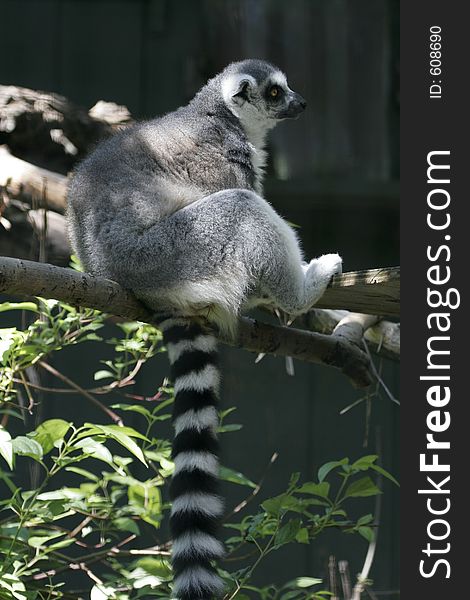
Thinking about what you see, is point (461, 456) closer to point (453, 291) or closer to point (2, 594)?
point (453, 291)

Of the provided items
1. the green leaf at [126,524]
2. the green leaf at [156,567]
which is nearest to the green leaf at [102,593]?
the green leaf at [156,567]

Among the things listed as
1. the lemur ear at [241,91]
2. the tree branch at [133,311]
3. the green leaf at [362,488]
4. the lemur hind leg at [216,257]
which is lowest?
the green leaf at [362,488]

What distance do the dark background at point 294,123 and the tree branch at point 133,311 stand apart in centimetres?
166

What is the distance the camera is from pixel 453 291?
2836 mm

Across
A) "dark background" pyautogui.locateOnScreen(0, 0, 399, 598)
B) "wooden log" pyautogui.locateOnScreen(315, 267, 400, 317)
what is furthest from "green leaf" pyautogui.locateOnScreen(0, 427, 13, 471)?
"dark background" pyautogui.locateOnScreen(0, 0, 399, 598)

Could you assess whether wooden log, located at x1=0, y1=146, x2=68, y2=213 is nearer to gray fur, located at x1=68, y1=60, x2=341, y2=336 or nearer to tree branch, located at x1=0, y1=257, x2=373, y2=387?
gray fur, located at x1=68, y1=60, x2=341, y2=336

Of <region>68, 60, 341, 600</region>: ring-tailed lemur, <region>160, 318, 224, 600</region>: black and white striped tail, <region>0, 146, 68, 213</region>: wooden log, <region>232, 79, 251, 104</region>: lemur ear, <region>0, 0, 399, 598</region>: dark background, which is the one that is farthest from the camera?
<region>0, 0, 399, 598</region>: dark background

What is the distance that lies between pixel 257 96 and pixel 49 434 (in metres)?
1.98

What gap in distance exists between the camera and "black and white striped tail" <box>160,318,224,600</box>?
97.3 inches

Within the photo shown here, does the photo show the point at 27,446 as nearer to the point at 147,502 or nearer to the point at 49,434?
the point at 49,434

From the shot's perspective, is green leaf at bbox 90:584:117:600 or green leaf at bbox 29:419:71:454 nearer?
green leaf at bbox 29:419:71:454

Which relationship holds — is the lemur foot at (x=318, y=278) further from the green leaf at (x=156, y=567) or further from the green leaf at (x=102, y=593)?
the green leaf at (x=102, y=593)

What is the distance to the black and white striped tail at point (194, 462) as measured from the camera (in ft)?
8.11

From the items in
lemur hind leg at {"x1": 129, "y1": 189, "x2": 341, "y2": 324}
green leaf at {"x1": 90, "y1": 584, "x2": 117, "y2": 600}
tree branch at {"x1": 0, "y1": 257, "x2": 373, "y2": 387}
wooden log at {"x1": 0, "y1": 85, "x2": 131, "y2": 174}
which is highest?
wooden log at {"x1": 0, "y1": 85, "x2": 131, "y2": 174}
